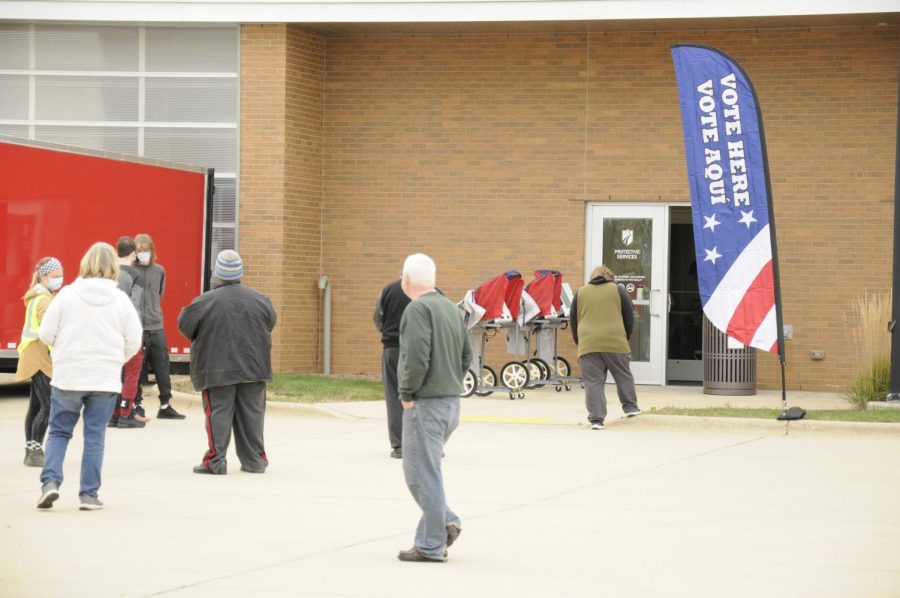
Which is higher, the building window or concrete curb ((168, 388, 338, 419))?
the building window

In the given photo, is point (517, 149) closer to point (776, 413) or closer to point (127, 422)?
point (776, 413)

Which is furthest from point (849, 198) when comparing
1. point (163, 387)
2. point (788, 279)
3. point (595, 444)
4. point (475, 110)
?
point (163, 387)

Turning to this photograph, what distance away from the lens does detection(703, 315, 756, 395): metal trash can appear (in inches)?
765

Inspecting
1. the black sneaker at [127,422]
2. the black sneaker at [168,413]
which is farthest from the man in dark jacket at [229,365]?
the black sneaker at [168,413]

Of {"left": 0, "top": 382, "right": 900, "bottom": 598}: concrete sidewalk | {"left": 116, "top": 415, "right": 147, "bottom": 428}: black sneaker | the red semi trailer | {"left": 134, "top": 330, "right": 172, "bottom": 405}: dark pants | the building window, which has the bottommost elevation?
{"left": 0, "top": 382, "right": 900, "bottom": 598}: concrete sidewalk

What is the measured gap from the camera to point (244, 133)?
21.1 m

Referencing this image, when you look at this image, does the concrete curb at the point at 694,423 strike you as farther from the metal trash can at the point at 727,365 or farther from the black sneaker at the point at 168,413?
the metal trash can at the point at 727,365

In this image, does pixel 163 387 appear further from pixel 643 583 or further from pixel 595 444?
pixel 643 583

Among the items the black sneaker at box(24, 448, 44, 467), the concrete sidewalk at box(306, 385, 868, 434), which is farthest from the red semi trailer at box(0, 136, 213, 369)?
the black sneaker at box(24, 448, 44, 467)

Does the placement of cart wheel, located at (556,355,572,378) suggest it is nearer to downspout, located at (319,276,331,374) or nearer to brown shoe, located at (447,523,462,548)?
downspout, located at (319,276,331,374)

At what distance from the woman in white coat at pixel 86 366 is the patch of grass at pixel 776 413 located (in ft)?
26.1

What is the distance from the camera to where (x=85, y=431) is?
9.80 metres

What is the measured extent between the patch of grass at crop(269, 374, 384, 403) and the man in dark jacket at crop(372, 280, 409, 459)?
4.53m

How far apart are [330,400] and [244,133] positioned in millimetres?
5286
